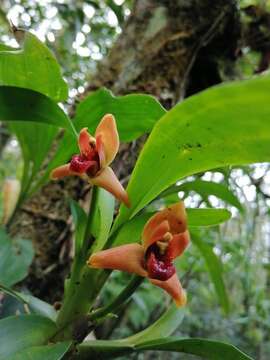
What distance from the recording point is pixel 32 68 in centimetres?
61

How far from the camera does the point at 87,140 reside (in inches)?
19.3

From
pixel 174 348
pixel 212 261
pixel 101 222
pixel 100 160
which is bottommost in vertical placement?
pixel 212 261

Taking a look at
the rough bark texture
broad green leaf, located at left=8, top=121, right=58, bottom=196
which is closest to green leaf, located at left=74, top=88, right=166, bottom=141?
broad green leaf, located at left=8, top=121, right=58, bottom=196

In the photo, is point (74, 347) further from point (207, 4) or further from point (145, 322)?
point (145, 322)

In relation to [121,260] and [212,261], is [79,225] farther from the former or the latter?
[212,261]

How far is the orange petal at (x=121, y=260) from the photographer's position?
43 cm

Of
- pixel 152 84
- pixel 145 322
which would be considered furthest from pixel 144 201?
pixel 145 322

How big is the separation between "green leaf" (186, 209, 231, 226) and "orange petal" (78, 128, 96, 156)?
168 millimetres

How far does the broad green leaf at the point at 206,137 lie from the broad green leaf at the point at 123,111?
0.12 m

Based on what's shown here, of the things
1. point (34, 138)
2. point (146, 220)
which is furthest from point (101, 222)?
point (34, 138)

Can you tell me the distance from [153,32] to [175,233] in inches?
34.7

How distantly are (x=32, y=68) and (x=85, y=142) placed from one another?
7.2 inches

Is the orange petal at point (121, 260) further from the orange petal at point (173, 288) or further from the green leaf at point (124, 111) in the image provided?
the green leaf at point (124, 111)

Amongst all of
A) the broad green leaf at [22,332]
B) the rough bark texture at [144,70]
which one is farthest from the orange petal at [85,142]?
the rough bark texture at [144,70]
